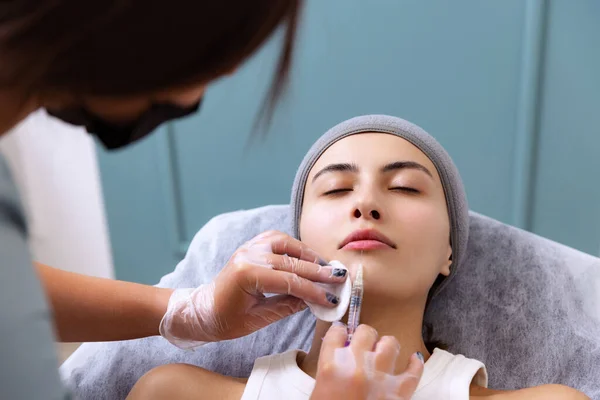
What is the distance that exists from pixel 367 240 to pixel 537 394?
0.42 m

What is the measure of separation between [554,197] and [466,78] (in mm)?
517

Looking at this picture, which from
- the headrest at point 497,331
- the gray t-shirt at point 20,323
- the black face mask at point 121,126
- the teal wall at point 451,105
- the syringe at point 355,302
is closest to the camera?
the gray t-shirt at point 20,323

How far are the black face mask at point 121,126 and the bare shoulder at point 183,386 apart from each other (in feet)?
1.63

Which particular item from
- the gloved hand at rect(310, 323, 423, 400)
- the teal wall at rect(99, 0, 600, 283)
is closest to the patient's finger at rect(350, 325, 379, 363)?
the gloved hand at rect(310, 323, 423, 400)

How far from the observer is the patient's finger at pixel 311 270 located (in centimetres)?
106

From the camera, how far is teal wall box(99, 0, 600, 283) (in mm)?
1861

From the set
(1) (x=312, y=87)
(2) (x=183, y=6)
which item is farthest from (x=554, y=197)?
(2) (x=183, y=6)

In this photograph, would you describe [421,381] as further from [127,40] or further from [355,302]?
[127,40]

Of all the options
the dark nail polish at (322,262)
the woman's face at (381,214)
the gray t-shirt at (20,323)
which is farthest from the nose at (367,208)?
the gray t-shirt at (20,323)

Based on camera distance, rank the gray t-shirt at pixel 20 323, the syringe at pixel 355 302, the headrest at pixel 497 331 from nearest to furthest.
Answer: the gray t-shirt at pixel 20 323 → the syringe at pixel 355 302 → the headrest at pixel 497 331

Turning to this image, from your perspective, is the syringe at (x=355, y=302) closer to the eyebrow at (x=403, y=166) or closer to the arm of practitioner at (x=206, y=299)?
the arm of practitioner at (x=206, y=299)

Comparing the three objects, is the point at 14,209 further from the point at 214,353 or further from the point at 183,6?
the point at 214,353

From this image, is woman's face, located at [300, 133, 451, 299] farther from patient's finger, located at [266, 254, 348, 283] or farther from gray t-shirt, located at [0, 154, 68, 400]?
gray t-shirt, located at [0, 154, 68, 400]

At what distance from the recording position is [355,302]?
3.45 feet
